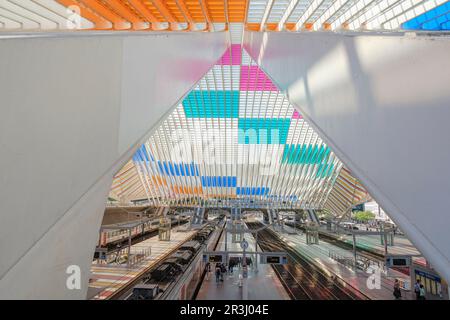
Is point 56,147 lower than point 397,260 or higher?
higher

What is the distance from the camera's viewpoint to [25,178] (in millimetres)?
2975

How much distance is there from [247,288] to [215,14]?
16.2m

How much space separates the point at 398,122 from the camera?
3.96 metres

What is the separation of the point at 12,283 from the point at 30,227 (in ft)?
1.75

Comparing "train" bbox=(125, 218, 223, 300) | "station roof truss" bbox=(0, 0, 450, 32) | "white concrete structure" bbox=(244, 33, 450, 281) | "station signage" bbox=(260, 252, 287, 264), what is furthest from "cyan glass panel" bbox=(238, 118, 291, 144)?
"white concrete structure" bbox=(244, 33, 450, 281)

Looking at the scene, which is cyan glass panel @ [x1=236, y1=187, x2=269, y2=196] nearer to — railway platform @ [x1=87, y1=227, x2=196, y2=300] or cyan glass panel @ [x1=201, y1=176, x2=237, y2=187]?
cyan glass panel @ [x1=201, y1=176, x2=237, y2=187]

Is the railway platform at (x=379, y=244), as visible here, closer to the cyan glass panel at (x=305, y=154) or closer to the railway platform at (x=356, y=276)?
the railway platform at (x=356, y=276)

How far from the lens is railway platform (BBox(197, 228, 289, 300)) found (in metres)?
10.4

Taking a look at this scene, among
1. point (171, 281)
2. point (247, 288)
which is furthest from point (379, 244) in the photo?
point (171, 281)

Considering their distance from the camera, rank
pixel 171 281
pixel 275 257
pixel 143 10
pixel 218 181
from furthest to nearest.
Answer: pixel 218 181 < pixel 143 10 < pixel 275 257 < pixel 171 281

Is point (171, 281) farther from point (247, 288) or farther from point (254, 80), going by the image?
point (254, 80)

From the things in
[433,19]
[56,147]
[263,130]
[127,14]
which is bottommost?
[56,147]

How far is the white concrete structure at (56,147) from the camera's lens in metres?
2.84
